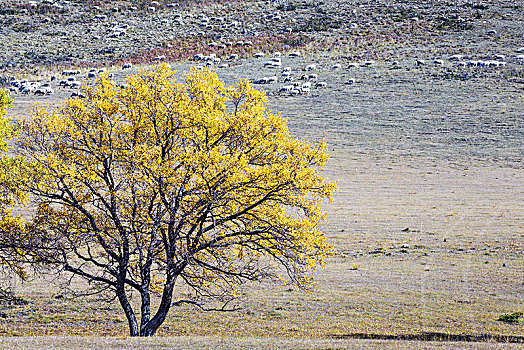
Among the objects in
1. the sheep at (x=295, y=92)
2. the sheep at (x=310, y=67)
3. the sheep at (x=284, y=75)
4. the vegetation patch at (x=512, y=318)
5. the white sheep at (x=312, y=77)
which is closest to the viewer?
the vegetation patch at (x=512, y=318)

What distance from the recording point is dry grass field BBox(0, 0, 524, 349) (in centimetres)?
2128

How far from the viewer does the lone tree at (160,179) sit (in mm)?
19141

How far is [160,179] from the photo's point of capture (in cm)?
1880

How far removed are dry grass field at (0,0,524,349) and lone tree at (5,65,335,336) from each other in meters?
2.82

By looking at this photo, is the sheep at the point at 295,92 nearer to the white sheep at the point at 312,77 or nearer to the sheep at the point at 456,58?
the white sheep at the point at 312,77

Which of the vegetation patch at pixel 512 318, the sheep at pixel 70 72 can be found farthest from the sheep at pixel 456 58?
the vegetation patch at pixel 512 318

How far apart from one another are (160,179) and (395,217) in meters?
25.3

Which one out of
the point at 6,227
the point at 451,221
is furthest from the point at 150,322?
the point at 451,221

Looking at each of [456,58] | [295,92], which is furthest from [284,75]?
[456,58]

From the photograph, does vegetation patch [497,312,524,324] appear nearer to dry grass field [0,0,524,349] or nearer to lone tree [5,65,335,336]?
dry grass field [0,0,524,349]

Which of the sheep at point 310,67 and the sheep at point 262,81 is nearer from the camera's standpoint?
the sheep at point 262,81

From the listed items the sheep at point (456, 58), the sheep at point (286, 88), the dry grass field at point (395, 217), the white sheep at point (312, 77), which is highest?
the sheep at point (456, 58)

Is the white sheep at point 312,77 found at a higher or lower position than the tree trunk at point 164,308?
higher

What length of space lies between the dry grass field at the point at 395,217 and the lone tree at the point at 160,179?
9.27 ft
